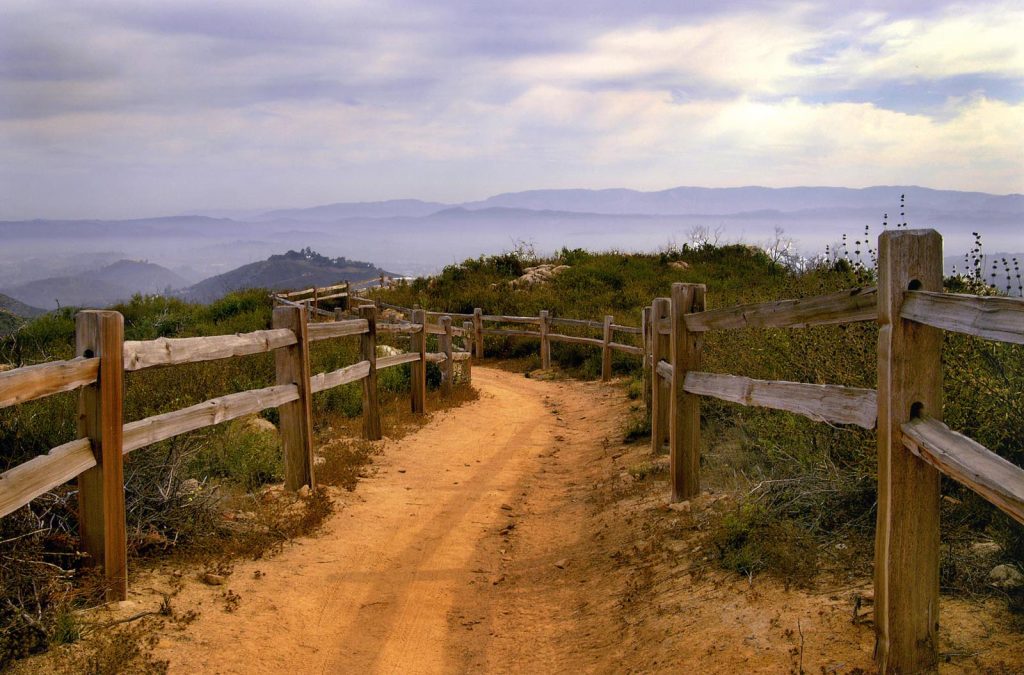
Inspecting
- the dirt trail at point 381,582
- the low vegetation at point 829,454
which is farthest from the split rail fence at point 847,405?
the dirt trail at point 381,582

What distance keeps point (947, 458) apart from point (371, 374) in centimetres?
744

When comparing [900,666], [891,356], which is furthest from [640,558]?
[891,356]

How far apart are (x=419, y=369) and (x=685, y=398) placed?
6.18 metres

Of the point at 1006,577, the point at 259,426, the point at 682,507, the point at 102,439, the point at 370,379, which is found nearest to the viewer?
the point at 1006,577

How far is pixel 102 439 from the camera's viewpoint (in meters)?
4.36

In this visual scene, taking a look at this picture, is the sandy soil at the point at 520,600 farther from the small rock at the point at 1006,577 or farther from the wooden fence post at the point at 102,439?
the wooden fence post at the point at 102,439

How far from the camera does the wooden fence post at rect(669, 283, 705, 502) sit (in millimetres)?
6262

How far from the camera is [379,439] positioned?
9.90 metres

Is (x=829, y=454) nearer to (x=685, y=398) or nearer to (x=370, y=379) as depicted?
(x=685, y=398)

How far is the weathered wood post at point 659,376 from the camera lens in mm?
7367

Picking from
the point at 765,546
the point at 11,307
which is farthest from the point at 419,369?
the point at 765,546

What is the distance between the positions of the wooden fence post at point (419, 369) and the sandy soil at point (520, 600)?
10.9 ft

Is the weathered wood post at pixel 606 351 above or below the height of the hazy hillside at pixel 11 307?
below

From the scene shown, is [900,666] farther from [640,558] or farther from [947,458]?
[640,558]
